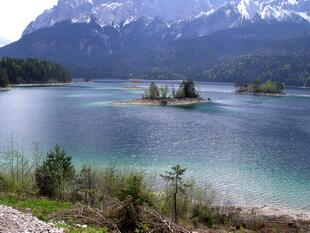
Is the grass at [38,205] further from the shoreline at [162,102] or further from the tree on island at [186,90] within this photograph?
the tree on island at [186,90]

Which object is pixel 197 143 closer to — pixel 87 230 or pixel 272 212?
pixel 272 212

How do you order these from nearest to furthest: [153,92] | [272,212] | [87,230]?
[87,230] → [272,212] → [153,92]

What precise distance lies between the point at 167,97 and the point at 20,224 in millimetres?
148987

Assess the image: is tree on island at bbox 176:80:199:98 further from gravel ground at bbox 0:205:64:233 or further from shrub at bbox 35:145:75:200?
gravel ground at bbox 0:205:64:233

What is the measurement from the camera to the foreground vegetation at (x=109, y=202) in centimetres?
2084

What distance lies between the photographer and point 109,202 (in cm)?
2388

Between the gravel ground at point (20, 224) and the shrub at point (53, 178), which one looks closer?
the gravel ground at point (20, 224)

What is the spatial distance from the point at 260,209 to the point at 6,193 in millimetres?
23163

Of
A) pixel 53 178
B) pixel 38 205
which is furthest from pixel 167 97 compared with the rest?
pixel 38 205

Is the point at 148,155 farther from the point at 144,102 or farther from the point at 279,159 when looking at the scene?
the point at 144,102

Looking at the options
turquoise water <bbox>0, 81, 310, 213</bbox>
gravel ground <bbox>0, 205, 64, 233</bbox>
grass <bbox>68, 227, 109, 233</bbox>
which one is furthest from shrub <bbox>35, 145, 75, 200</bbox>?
turquoise water <bbox>0, 81, 310, 213</bbox>

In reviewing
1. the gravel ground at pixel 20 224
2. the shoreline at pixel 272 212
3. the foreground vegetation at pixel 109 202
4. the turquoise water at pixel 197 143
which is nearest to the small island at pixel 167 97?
the turquoise water at pixel 197 143

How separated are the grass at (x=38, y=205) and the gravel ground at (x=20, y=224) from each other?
1.99 m

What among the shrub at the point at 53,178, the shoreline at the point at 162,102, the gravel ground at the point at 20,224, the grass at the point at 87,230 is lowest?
the shoreline at the point at 162,102
